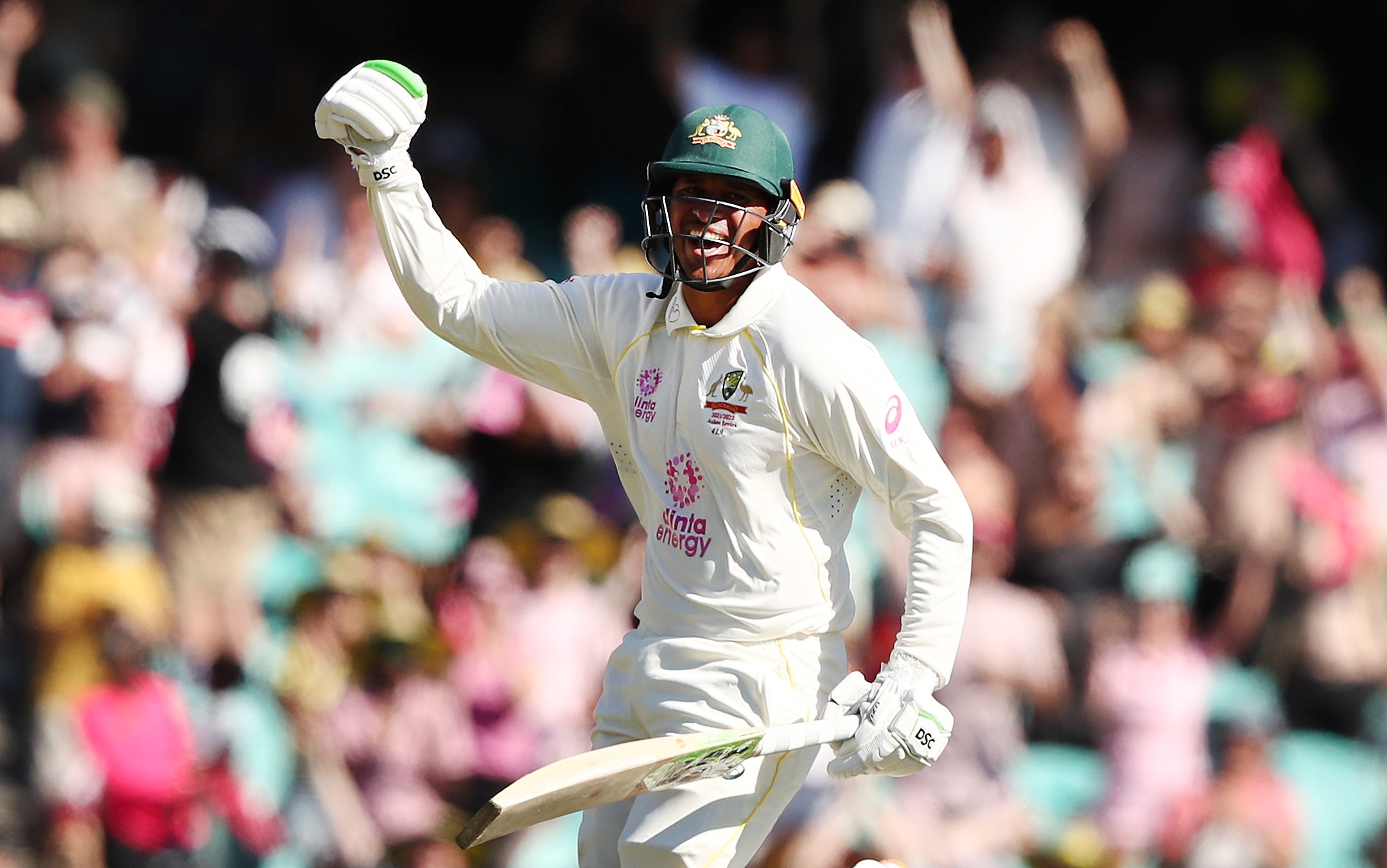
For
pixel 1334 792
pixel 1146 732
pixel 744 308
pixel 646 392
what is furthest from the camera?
pixel 1334 792

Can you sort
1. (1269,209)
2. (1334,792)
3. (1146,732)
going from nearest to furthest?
(1146,732) → (1334,792) → (1269,209)

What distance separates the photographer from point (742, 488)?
364 centimetres

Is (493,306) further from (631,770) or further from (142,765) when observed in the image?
(142,765)

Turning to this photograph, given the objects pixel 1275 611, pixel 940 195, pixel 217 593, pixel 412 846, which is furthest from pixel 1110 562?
pixel 217 593

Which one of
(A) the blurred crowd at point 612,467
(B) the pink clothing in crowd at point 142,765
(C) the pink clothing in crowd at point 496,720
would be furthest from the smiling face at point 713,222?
(B) the pink clothing in crowd at point 142,765

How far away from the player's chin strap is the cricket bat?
3.09 ft

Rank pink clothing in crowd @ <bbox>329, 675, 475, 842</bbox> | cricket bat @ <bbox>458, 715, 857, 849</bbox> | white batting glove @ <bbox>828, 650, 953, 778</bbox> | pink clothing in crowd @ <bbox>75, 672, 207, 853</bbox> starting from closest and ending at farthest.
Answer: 1. cricket bat @ <bbox>458, 715, 857, 849</bbox>
2. white batting glove @ <bbox>828, 650, 953, 778</bbox>
3. pink clothing in crowd @ <bbox>75, 672, 207, 853</bbox>
4. pink clothing in crowd @ <bbox>329, 675, 475, 842</bbox>

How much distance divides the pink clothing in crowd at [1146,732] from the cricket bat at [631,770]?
147 inches

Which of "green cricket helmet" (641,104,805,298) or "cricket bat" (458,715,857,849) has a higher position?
"green cricket helmet" (641,104,805,298)

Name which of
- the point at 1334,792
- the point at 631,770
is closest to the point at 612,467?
the point at 1334,792

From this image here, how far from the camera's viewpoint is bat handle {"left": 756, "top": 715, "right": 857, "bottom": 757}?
3.53m

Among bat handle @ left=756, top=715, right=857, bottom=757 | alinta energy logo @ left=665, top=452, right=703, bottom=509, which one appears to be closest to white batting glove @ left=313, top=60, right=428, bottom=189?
alinta energy logo @ left=665, top=452, right=703, bottom=509

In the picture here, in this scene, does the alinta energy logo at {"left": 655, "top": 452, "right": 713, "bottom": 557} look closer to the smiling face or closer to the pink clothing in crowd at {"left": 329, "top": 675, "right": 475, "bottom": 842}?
the smiling face

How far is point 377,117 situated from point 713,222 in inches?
29.0
